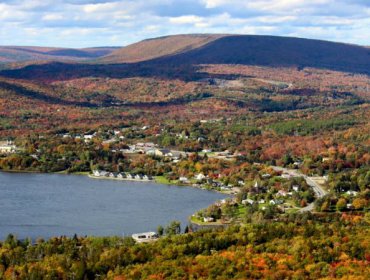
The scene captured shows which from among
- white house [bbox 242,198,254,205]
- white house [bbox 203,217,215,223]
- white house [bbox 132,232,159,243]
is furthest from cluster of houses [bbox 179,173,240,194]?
white house [bbox 132,232,159,243]

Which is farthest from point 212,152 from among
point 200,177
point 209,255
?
point 209,255

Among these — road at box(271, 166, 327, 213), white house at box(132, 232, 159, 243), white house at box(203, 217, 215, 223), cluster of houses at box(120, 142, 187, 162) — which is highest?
white house at box(132, 232, 159, 243)

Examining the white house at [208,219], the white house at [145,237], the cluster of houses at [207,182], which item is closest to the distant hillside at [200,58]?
the cluster of houses at [207,182]

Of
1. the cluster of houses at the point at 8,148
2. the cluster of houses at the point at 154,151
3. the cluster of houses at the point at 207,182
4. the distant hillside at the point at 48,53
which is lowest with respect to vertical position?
the distant hillside at the point at 48,53

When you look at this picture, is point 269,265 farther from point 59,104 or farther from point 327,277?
point 59,104

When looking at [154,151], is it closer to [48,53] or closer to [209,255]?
[209,255]

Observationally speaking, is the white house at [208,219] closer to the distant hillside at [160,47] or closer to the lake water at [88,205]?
the lake water at [88,205]

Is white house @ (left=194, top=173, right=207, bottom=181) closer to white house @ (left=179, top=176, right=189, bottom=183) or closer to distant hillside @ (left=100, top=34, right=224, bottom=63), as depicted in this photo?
white house @ (left=179, top=176, right=189, bottom=183)
